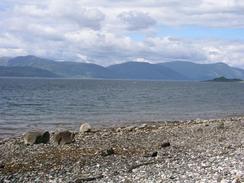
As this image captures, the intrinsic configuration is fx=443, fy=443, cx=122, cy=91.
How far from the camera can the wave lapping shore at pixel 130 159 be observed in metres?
16.7

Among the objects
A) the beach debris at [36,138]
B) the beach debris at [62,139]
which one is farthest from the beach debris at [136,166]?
the beach debris at [36,138]

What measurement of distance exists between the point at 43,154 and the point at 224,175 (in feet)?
38.9

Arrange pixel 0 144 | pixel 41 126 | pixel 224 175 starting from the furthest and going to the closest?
pixel 41 126
pixel 0 144
pixel 224 175

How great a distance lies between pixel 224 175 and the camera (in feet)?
50.8

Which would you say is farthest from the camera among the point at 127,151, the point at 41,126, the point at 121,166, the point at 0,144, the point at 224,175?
the point at 41,126

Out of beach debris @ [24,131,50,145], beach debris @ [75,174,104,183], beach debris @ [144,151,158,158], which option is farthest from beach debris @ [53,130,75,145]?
beach debris @ [75,174,104,183]

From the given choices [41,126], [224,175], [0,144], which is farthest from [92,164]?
[41,126]

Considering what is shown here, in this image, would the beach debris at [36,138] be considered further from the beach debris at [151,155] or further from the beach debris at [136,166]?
the beach debris at [136,166]

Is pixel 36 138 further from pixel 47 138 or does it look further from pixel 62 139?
pixel 62 139

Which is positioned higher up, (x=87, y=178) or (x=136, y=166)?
(x=136, y=166)

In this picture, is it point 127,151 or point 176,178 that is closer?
point 176,178

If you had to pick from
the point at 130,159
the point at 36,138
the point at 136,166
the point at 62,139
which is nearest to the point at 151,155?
the point at 130,159

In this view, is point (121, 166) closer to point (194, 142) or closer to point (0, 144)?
point (194, 142)

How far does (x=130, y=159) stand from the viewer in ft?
70.8
